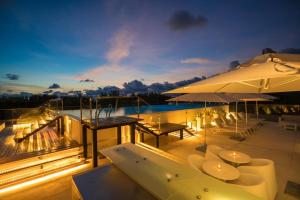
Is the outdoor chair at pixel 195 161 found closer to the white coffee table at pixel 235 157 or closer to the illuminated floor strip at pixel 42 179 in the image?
the white coffee table at pixel 235 157

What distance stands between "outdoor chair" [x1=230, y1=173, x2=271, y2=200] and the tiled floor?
3.32ft

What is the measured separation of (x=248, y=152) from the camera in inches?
204

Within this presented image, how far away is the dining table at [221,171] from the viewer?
2258mm

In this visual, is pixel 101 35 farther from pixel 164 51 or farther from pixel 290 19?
pixel 290 19

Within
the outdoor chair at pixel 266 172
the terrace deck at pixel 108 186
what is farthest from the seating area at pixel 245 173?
the terrace deck at pixel 108 186

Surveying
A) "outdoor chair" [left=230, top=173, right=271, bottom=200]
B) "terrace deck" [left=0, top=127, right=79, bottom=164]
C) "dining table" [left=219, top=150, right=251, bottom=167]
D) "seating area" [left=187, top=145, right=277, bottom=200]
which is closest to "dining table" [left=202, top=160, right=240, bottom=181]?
"seating area" [left=187, top=145, right=277, bottom=200]

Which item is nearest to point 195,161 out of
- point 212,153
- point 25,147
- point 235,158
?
point 212,153

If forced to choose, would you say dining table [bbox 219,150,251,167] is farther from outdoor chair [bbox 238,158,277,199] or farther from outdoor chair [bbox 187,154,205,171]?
outdoor chair [bbox 187,154,205,171]

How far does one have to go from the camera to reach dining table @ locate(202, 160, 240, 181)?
226 cm

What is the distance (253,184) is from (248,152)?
11.7 feet

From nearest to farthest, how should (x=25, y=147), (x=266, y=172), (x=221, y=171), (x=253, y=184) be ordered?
(x=253, y=184), (x=221, y=171), (x=266, y=172), (x=25, y=147)

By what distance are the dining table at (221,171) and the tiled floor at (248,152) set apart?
4.49 feet

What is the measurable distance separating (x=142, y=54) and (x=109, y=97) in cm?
935

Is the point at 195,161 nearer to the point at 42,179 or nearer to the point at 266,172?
the point at 266,172
